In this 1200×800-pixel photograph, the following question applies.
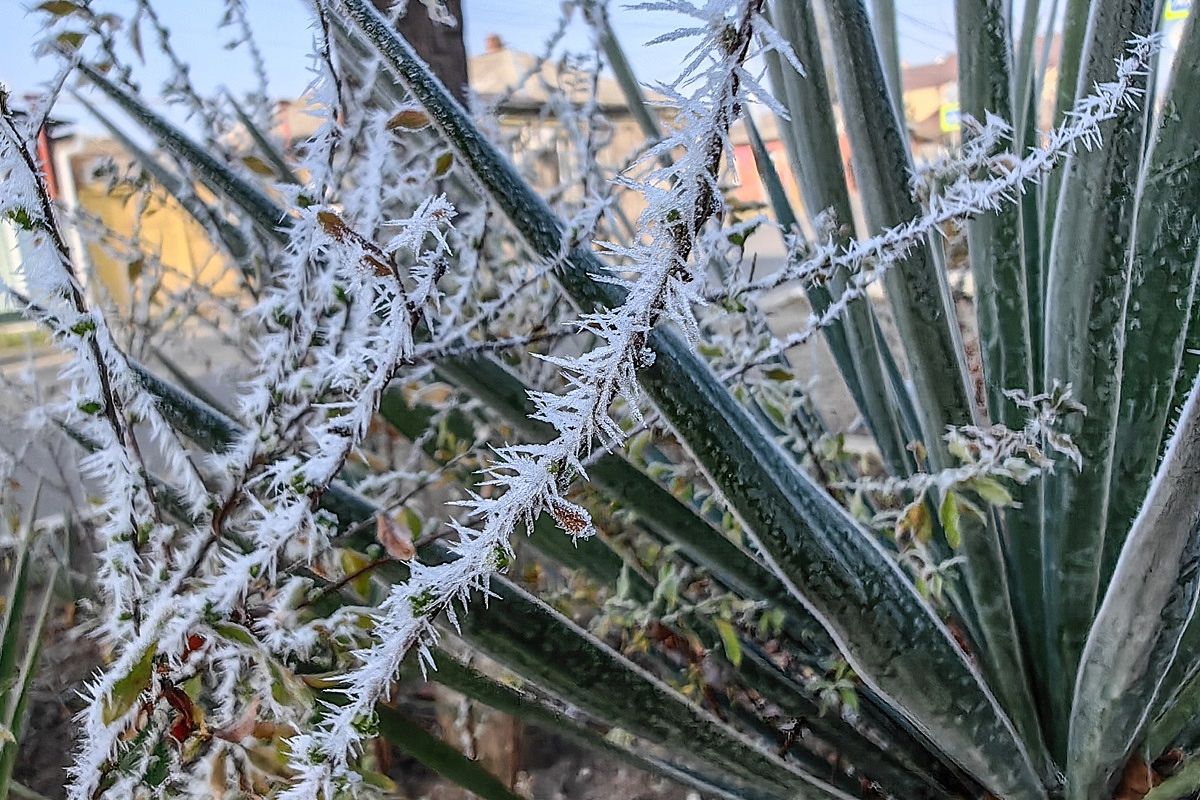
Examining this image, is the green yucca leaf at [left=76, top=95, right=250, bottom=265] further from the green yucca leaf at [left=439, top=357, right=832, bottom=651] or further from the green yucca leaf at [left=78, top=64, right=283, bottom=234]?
the green yucca leaf at [left=439, top=357, right=832, bottom=651]

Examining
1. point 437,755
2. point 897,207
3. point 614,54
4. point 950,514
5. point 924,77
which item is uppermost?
point 924,77

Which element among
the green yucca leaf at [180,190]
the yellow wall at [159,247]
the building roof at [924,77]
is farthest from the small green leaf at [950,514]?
the building roof at [924,77]

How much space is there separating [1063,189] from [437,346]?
0.48m

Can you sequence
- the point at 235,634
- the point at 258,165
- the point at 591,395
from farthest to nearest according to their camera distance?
the point at 258,165 < the point at 235,634 < the point at 591,395

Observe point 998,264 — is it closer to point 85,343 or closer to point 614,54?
point 614,54

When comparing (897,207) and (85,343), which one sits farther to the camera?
(897,207)

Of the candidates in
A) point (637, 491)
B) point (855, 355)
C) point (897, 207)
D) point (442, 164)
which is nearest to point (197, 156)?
point (442, 164)

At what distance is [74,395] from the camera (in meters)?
0.46

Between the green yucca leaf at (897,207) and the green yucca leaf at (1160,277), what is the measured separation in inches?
4.7

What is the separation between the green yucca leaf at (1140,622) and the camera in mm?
429

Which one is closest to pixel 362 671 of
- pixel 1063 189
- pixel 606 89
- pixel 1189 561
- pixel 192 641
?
pixel 192 641

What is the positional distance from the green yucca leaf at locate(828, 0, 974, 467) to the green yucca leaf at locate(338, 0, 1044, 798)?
19cm

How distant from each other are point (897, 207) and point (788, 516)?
289 millimetres

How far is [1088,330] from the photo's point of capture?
24.0 inches
